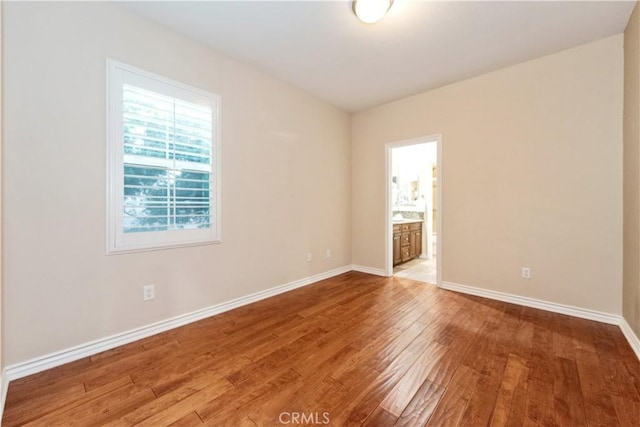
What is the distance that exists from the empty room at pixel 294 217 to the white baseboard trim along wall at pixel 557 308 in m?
0.02

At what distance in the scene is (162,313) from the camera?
2.32 metres

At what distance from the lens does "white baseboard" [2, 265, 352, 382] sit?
1.70m

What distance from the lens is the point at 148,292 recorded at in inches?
88.0

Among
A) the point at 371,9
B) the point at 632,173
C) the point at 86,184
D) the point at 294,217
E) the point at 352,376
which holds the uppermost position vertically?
the point at 371,9

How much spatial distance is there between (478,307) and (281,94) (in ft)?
11.5

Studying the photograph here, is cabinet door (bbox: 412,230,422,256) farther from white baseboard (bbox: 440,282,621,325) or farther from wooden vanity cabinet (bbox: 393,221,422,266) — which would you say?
white baseboard (bbox: 440,282,621,325)

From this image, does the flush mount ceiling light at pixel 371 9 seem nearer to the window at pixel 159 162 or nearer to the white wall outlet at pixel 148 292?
the window at pixel 159 162

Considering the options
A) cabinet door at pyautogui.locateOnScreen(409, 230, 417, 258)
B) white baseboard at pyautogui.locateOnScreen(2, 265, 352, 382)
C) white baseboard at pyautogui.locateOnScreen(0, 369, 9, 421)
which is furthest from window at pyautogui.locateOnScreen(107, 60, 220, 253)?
cabinet door at pyautogui.locateOnScreen(409, 230, 417, 258)

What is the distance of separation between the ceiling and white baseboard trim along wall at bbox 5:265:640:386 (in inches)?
105

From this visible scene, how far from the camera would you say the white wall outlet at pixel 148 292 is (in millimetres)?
2211

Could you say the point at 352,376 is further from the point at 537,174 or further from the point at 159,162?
the point at 537,174

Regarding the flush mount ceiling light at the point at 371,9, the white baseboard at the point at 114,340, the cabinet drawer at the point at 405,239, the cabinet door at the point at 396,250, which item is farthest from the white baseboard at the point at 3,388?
the cabinet drawer at the point at 405,239

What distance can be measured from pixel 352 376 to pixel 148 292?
185cm

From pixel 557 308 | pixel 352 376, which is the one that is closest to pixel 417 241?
pixel 557 308
